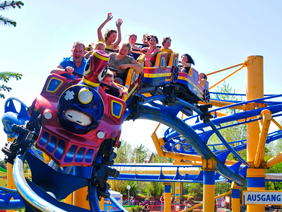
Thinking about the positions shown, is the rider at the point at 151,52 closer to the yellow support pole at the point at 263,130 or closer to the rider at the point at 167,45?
the rider at the point at 167,45

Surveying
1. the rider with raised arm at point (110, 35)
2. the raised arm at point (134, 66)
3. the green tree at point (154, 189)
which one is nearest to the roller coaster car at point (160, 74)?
the rider with raised arm at point (110, 35)

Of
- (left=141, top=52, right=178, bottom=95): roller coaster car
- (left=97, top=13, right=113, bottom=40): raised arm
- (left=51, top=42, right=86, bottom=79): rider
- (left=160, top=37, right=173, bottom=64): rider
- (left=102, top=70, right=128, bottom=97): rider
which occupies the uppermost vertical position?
(left=160, top=37, right=173, bottom=64): rider

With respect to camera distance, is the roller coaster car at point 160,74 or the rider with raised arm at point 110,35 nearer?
the rider with raised arm at point 110,35

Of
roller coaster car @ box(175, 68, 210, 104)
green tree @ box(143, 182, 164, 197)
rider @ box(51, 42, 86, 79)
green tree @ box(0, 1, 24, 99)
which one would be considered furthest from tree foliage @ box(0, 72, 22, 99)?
green tree @ box(143, 182, 164, 197)

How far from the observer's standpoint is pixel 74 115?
3268 millimetres

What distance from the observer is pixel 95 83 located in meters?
3.37

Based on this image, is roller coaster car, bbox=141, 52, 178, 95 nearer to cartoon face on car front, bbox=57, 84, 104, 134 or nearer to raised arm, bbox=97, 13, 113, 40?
raised arm, bbox=97, 13, 113, 40

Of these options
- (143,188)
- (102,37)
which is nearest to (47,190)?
(102,37)

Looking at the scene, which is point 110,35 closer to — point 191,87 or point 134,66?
point 134,66

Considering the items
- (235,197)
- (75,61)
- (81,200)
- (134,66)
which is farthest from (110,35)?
(235,197)

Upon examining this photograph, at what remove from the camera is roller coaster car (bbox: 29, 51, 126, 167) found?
327 centimetres

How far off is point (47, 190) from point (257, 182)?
6.19m

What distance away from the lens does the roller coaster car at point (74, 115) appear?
3.27m

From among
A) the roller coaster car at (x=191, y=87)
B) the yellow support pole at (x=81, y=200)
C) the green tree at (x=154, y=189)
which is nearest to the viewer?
the yellow support pole at (x=81, y=200)
